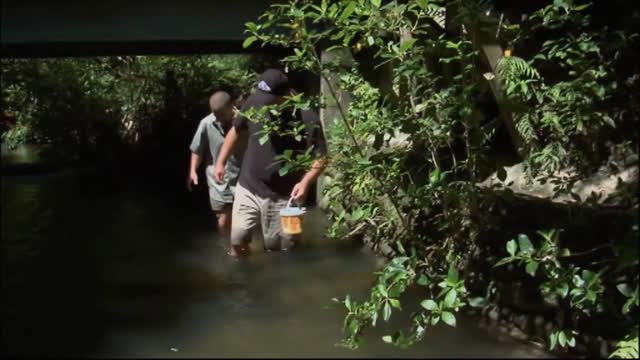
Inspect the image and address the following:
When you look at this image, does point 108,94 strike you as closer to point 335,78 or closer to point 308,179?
point 308,179

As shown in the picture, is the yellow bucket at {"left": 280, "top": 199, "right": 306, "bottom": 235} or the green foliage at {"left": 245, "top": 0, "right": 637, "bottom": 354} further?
the yellow bucket at {"left": 280, "top": 199, "right": 306, "bottom": 235}

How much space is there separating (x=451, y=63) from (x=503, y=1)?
708 mm

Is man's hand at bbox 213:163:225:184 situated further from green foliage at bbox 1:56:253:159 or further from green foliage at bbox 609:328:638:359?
green foliage at bbox 609:328:638:359

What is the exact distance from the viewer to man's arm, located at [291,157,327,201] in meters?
3.45

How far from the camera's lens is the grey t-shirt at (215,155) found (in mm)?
4945

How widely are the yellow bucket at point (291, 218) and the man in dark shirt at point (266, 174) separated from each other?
0.29ft

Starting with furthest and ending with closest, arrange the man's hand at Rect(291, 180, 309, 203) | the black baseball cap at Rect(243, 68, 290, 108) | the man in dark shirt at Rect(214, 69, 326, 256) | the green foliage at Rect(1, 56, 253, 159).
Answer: the green foliage at Rect(1, 56, 253, 159) → the man's hand at Rect(291, 180, 309, 203) → the black baseball cap at Rect(243, 68, 290, 108) → the man in dark shirt at Rect(214, 69, 326, 256)

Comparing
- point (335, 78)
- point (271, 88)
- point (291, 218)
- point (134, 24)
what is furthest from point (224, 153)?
point (134, 24)

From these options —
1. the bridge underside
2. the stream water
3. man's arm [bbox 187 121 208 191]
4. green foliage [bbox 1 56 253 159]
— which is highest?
the bridge underside

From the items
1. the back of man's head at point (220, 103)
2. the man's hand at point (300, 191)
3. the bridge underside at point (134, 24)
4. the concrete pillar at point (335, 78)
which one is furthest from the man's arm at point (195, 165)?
the bridge underside at point (134, 24)

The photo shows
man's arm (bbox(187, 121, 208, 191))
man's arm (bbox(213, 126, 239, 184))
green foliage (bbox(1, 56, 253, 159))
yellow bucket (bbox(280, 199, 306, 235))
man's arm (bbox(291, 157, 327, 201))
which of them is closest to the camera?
man's arm (bbox(291, 157, 327, 201))

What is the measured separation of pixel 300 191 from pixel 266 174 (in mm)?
388

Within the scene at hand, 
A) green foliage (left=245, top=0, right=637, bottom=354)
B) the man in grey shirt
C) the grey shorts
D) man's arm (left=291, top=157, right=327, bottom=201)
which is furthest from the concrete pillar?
the man in grey shirt

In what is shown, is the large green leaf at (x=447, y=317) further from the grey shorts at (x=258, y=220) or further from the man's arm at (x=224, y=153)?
the man's arm at (x=224, y=153)
